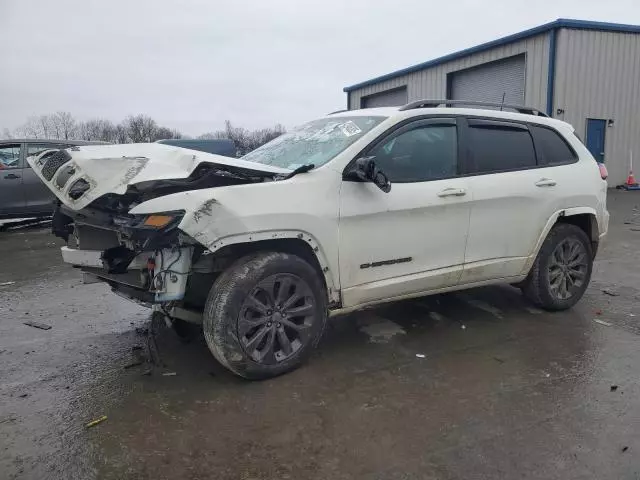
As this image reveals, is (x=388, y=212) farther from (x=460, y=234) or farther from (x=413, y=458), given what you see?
(x=413, y=458)

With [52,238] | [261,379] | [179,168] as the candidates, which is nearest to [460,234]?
[261,379]

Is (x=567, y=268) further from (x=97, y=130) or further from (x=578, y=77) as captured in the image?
(x=97, y=130)

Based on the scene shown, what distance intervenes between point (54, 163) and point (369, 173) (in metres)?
2.17

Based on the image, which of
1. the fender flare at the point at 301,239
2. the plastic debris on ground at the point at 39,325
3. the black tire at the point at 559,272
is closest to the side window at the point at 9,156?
the plastic debris on ground at the point at 39,325

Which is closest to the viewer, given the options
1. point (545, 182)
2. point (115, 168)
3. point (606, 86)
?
point (115, 168)

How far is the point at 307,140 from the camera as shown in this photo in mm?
4465

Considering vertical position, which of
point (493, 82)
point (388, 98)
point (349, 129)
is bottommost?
point (349, 129)

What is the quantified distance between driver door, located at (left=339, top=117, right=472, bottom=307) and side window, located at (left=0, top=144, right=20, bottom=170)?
919 cm

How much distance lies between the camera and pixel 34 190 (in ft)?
34.9

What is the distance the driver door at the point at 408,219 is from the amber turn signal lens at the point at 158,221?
1177mm

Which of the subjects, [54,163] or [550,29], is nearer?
[54,163]

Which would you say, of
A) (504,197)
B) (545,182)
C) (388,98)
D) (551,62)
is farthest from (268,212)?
(388,98)

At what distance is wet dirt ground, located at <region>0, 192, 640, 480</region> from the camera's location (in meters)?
2.66

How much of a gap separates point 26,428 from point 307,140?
2.84 m
